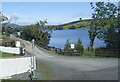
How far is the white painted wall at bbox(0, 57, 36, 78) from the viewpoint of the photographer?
682 inches

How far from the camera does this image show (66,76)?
56.8 feet

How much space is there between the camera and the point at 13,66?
59.5 feet

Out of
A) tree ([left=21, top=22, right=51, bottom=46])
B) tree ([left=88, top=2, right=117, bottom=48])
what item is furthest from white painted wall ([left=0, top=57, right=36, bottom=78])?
tree ([left=21, top=22, right=51, bottom=46])

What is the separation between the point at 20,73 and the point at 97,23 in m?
25.5

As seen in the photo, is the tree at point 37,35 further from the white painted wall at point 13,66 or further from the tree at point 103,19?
the white painted wall at point 13,66

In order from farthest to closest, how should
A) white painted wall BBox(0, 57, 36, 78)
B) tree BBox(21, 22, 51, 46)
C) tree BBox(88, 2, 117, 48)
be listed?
tree BBox(21, 22, 51, 46) < tree BBox(88, 2, 117, 48) < white painted wall BBox(0, 57, 36, 78)

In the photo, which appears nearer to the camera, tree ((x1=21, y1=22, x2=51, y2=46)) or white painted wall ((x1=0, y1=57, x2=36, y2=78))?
white painted wall ((x1=0, y1=57, x2=36, y2=78))

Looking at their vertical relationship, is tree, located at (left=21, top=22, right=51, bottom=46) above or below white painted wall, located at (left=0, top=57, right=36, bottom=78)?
above

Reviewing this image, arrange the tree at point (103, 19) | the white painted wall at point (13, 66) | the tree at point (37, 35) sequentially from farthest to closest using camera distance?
the tree at point (37, 35), the tree at point (103, 19), the white painted wall at point (13, 66)

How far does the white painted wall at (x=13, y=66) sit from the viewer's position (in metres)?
17.3

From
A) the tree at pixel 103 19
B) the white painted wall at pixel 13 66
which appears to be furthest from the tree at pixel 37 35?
the white painted wall at pixel 13 66

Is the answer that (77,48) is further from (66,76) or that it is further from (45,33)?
(45,33)

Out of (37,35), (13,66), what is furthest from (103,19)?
(37,35)

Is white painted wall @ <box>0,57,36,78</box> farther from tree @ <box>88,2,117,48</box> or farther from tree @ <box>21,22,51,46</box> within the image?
tree @ <box>21,22,51,46</box>
